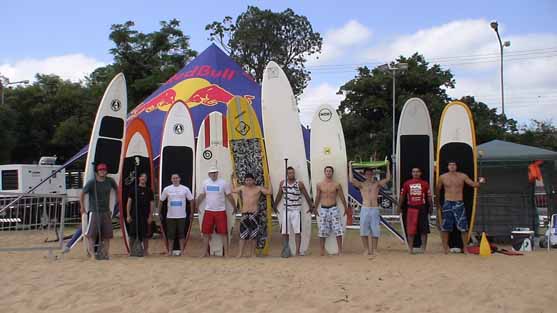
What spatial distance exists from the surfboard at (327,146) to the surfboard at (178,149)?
181cm

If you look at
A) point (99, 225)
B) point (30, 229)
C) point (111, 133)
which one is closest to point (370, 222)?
point (99, 225)

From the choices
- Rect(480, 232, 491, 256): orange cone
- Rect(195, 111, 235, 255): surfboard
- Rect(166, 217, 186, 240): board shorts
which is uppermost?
Rect(195, 111, 235, 255): surfboard

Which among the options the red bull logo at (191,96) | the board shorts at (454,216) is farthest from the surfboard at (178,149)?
the board shorts at (454,216)

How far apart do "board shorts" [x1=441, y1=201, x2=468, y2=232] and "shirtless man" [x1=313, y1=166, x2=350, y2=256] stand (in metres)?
1.41

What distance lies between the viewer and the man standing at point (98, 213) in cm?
732

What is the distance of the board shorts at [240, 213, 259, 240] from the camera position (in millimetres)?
7660

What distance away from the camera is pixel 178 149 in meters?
8.48

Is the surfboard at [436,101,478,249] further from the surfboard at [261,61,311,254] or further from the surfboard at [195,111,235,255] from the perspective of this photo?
the surfboard at [195,111,235,255]

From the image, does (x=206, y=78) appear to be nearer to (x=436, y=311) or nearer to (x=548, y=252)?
(x=548, y=252)

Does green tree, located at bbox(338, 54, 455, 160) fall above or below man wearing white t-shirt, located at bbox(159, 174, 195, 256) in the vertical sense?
above

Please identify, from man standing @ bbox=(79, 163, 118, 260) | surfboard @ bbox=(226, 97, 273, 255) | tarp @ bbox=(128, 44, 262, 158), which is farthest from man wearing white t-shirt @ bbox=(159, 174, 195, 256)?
tarp @ bbox=(128, 44, 262, 158)

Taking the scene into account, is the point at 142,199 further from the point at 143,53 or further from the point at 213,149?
the point at 143,53

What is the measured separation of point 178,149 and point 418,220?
3.62 m

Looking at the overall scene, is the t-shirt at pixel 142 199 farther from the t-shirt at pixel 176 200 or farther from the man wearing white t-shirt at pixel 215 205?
the man wearing white t-shirt at pixel 215 205
